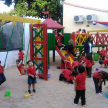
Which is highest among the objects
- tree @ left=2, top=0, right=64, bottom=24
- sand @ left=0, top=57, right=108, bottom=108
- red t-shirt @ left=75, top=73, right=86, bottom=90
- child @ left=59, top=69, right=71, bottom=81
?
tree @ left=2, top=0, right=64, bottom=24

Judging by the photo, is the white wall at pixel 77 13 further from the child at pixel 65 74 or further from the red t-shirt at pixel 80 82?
the red t-shirt at pixel 80 82

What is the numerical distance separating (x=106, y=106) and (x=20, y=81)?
12.6 feet

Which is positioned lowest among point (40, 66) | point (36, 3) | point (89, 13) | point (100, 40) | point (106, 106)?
point (106, 106)

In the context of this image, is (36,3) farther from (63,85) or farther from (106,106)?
(106,106)

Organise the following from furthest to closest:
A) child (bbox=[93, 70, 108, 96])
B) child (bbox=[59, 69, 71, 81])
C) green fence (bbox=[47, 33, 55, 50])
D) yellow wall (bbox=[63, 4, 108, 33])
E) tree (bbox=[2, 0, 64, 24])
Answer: tree (bbox=[2, 0, 64, 24]) → yellow wall (bbox=[63, 4, 108, 33]) → green fence (bbox=[47, 33, 55, 50]) → child (bbox=[59, 69, 71, 81]) → child (bbox=[93, 70, 108, 96])

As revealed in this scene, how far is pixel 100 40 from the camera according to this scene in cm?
1255

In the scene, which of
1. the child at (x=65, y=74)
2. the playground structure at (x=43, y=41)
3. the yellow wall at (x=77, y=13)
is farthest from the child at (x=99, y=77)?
the yellow wall at (x=77, y=13)

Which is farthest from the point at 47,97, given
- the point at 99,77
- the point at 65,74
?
the point at 65,74

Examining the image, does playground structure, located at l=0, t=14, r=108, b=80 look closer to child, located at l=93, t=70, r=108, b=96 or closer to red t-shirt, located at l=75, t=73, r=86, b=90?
child, located at l=93, t=70, r=108, b=96

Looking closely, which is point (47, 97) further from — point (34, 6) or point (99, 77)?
point (34, 6)

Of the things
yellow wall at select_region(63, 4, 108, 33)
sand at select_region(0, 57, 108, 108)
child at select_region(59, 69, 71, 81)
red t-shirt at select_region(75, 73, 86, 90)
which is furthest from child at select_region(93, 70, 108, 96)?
yellow wall at select_region(63, 4, 108, 33)

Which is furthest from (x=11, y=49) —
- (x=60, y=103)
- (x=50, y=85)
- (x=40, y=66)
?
(x=60, y=103)

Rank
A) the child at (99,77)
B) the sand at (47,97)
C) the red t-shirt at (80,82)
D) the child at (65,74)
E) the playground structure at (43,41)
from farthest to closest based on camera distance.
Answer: the playground structure at (43,41) < the child at (65,74) < the child at (99,77) < the sand at (47,97) < the red t-shirt at (80,82)

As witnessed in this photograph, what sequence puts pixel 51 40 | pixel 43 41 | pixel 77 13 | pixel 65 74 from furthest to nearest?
1. pixel 77 13
2. pixel 51 40
3. pixel 43 41
4. pixel 65 74
